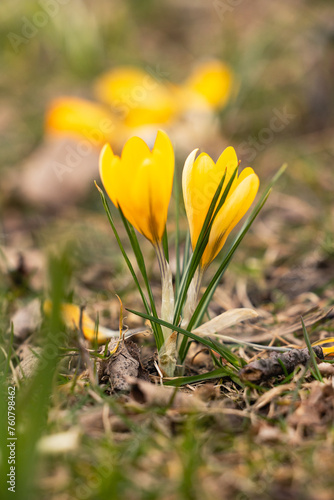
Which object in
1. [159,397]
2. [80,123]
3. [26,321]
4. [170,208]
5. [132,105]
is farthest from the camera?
[132,105]

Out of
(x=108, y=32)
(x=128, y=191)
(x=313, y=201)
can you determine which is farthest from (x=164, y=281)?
(x=108, y=32)

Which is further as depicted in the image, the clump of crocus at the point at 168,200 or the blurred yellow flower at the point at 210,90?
the blurred yellow flower at the point at 210,90

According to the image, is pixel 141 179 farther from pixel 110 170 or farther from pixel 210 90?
pixel 210 90


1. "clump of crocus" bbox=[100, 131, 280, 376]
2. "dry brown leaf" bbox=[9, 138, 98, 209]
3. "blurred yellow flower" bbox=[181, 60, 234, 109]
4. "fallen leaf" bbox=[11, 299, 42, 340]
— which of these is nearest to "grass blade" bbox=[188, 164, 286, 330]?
"clump of crocus" bbox=[100, 131, 280, 376]

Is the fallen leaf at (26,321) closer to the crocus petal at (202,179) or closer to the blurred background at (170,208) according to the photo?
the blurred background at (170,208)

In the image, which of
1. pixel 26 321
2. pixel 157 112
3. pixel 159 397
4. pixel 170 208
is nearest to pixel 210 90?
pixel 157 112

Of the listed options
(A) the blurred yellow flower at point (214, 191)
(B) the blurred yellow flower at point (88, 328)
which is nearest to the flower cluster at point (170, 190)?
(A) the blurred yellow flower at point (214, 191)

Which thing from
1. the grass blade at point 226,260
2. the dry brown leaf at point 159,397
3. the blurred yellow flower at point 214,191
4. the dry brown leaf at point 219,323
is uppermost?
the blurred yellow flower at point 214,191
